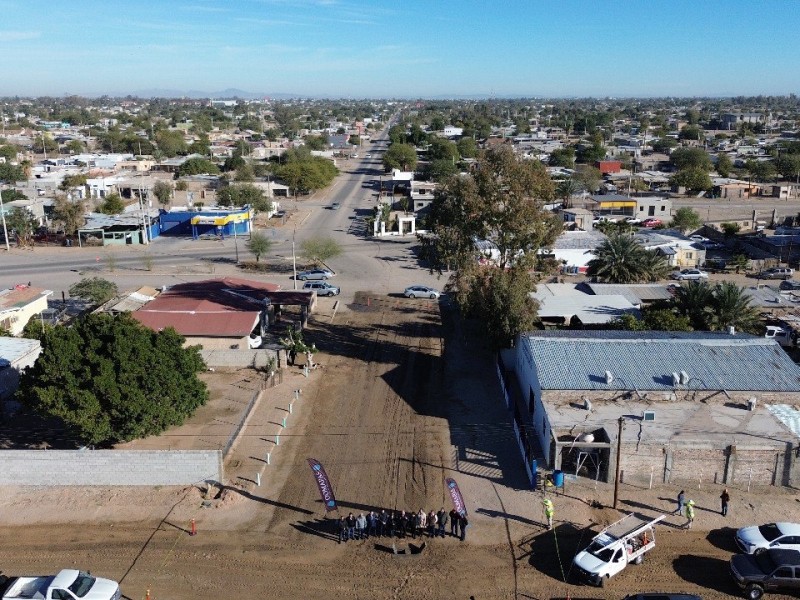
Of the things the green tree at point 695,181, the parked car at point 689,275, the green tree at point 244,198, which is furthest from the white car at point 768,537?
the green tree at point 695,181

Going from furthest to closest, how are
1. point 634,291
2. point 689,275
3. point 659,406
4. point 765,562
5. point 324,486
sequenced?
1. point 689,275
2. point 634,291
3. point 659,406
4. point 324,486
5. point 765,562

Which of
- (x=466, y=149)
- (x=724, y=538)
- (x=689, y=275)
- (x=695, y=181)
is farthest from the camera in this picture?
(x=466, y=149)

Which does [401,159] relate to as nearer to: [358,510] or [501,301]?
[501,301]

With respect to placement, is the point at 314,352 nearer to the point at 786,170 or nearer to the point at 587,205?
the point at 587,205

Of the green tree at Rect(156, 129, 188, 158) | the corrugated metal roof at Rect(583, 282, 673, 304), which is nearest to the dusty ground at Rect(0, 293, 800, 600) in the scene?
the corrugated metal roof at Rect(583, 282, 673, 304)

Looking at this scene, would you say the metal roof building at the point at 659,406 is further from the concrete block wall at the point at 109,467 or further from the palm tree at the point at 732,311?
the concrete block wall at the point at 109,467

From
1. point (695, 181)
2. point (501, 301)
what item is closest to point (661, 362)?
point (501, 301)

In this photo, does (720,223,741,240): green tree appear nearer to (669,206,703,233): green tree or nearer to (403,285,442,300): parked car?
(669,206,703,233): green tree
